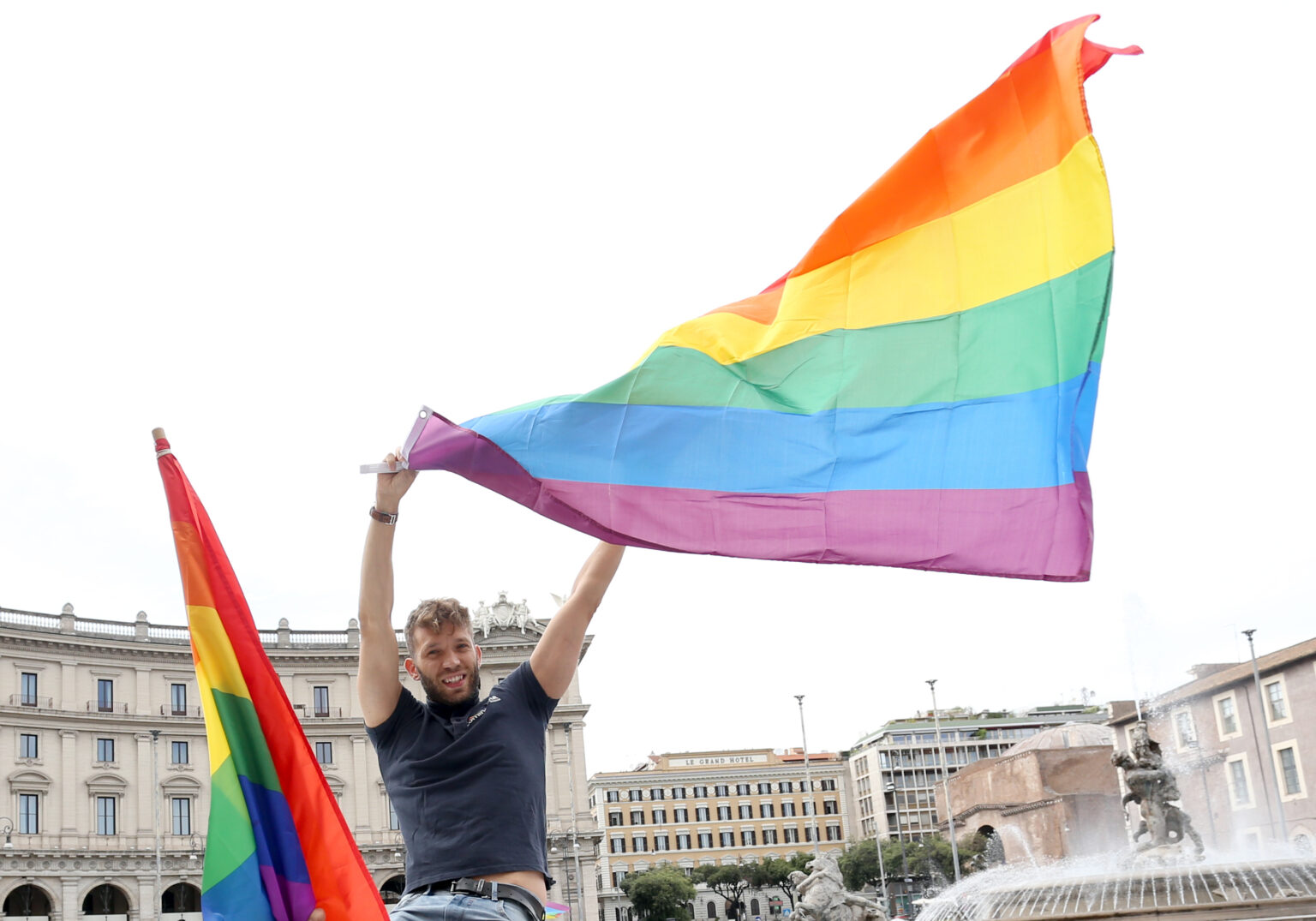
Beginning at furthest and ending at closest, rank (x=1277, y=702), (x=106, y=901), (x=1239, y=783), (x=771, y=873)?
(x=771, y=873) < (x=106, y=901) < (x=1239, y=783) < (x=1277, y=702)

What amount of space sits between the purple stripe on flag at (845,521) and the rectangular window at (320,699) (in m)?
57.8

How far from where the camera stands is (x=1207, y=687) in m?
47.5

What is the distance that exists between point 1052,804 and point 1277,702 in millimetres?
20141

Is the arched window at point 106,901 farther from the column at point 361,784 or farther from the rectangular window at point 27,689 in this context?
the column at point 361,784

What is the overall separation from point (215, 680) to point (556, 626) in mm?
923

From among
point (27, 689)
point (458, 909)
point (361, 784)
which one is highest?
point (27, 689)

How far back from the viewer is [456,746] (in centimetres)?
320

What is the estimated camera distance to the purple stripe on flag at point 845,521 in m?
4.17

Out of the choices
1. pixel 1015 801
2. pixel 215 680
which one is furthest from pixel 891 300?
pixel 1015 801

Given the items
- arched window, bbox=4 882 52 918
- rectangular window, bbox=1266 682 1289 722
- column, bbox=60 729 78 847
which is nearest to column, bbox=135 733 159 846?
column, bbox=60 729 78 847

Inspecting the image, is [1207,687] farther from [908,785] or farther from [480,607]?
[908,785]

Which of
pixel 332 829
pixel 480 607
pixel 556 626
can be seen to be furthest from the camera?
pixel 480 607

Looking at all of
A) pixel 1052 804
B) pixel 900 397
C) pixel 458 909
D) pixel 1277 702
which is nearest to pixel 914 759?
pixel 1052 804

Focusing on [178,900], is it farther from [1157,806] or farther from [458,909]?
[458,909]
